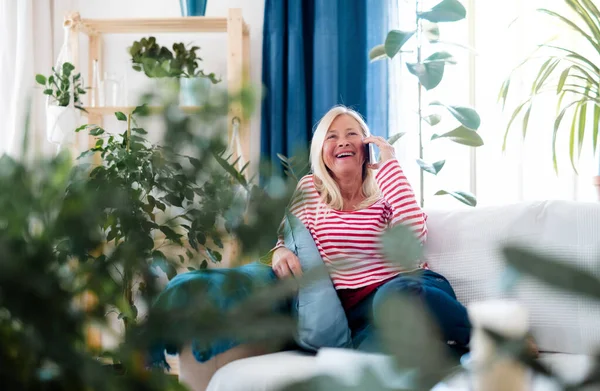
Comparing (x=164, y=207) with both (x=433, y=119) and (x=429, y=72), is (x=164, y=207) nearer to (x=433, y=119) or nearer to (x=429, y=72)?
(x=429, y=72)

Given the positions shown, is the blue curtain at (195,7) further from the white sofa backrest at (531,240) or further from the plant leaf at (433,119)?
the white sofa backrest at (531,240)

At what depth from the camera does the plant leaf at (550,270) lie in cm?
16

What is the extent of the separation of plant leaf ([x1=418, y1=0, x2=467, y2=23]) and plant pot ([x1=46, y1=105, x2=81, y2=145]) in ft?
5.11

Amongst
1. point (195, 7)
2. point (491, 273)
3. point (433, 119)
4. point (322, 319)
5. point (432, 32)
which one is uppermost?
point (195, 7)

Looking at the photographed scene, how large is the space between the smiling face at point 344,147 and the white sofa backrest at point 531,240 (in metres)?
0.32

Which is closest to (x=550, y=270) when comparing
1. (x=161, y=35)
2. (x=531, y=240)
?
(x=531, y=240)

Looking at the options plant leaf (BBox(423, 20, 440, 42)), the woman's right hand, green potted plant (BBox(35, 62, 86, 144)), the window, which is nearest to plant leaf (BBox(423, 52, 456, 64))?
plant leaf (BBox(423, 20, 440, 42))

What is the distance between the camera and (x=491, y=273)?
2.02 m

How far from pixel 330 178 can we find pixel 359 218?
0.19 m

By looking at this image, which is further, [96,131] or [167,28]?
[167,28]

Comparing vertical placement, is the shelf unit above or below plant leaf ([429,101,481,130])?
above

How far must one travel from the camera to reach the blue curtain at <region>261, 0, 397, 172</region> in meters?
3.43

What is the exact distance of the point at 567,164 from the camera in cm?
333

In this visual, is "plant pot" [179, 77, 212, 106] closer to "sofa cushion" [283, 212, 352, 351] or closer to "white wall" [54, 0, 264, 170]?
"sofa cushion" [283, 212, 352, 351]
